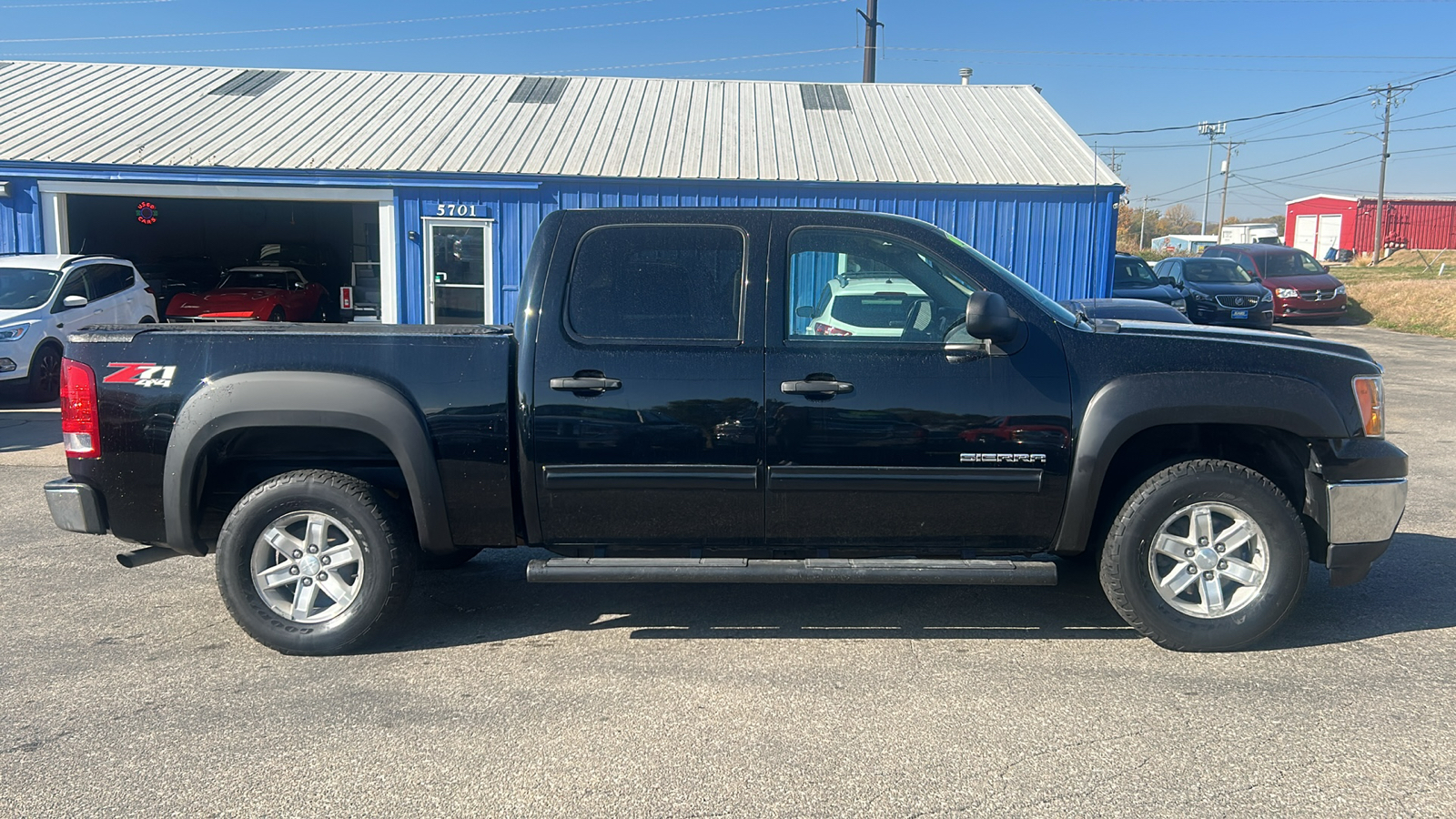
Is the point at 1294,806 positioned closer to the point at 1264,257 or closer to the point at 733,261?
the point at 733,261

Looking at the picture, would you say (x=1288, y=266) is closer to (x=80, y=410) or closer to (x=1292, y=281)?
(x=1292, y=281)

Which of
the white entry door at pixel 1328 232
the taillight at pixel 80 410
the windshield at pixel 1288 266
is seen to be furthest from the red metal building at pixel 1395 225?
the taillight at pixel 80 410

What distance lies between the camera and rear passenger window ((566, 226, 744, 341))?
4402 millimetres

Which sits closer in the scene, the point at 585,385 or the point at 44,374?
the point at 585,385

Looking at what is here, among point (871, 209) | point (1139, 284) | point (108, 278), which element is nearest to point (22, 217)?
point (108, 278)

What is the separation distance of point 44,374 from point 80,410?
31.1ft

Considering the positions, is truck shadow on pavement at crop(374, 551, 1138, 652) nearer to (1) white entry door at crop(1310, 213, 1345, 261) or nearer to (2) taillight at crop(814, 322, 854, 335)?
(2) taillight at crop(814, 322, 854, 335)

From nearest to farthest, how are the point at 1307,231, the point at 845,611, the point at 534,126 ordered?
the point at 845,611 < the point at 534,126 < the point at 1307,231

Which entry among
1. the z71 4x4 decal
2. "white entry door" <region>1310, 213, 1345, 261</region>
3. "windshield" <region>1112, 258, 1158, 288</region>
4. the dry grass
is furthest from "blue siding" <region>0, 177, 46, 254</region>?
"white entry door" <region>1310, 213, 1345, 261</region>

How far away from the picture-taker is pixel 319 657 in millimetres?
4441

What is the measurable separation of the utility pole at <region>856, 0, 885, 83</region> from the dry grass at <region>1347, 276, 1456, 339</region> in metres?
13.4

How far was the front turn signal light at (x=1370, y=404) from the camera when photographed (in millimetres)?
4383

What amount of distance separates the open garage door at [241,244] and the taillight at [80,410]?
42.2 ft

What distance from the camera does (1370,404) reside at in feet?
14.5
